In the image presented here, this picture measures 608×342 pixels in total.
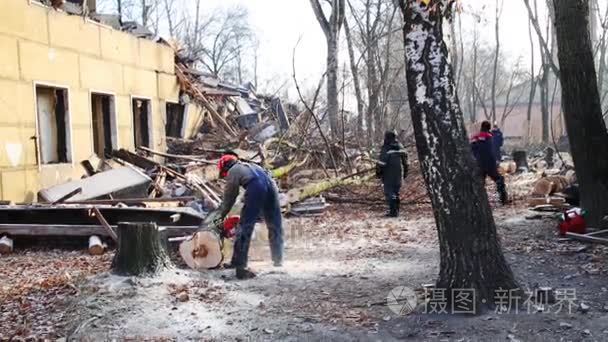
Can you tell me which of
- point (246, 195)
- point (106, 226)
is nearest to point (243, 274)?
point (246, 195)

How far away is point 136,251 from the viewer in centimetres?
619

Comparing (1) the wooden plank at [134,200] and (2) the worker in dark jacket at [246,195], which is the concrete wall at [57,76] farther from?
(2) the worker in dark jacket at [246,195]

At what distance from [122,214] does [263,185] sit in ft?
11.9

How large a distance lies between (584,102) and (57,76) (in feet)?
33.4

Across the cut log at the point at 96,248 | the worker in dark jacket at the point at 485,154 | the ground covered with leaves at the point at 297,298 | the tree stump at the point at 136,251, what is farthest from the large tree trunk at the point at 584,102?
the cut log at the point at 96,248

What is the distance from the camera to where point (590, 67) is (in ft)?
26.7

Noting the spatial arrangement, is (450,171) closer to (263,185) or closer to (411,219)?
(263,185)

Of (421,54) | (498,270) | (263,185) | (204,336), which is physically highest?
(421,54)

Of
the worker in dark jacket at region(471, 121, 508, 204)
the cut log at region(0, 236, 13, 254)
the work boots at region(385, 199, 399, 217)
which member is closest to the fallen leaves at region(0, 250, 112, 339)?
the cut log at region(0, 236, 13, 254)

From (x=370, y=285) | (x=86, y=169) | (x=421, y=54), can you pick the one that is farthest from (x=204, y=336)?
(x=86, y=169)

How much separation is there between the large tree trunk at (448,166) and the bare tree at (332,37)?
14.1 metres

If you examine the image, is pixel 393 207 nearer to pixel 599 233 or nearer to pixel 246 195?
pixel 599 233

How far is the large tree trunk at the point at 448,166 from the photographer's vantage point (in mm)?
4922

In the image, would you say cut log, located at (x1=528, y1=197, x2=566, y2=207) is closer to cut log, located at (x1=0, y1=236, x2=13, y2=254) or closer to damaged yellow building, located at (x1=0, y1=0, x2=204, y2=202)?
cut log, located at (x1=0, y1=236, x2=13, y2=254)
